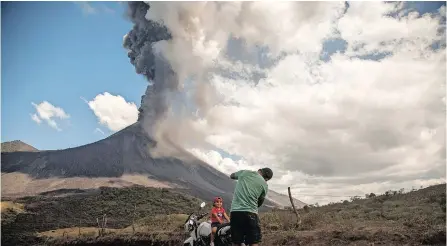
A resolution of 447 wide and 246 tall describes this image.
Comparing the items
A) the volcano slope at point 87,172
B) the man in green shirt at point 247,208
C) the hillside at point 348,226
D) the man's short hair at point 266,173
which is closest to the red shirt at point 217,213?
the man in green shirt at point 247,208

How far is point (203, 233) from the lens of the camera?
9258 mm

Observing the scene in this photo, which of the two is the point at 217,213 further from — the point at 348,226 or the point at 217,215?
the point at 348,226

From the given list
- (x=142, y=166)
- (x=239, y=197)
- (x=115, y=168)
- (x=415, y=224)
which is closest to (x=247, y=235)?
(x=239, y=197)

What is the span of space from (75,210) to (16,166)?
111712mm

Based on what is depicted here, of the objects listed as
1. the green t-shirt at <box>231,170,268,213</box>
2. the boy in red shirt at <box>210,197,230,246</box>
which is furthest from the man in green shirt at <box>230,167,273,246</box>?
the boy in red shirt at <box>210,197,230,246</box>

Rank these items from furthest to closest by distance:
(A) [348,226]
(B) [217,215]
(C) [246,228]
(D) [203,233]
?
(A) [348,226], (B) [217,215], (D) [203,233], (C) [246,228]

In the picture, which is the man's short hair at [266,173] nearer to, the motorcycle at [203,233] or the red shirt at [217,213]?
the motorcycle at [203,233]

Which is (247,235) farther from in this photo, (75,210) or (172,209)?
(75,210)

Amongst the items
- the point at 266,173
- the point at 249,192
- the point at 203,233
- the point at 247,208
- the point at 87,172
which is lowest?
the point at 203,233

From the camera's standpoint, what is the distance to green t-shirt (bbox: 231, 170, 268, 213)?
6820 millimetres

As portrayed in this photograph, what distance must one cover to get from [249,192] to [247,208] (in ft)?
0.83

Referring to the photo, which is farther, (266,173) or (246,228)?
(266,173)

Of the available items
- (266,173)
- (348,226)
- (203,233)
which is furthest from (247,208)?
(348,226)

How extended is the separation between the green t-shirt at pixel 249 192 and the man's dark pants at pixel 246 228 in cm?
9
